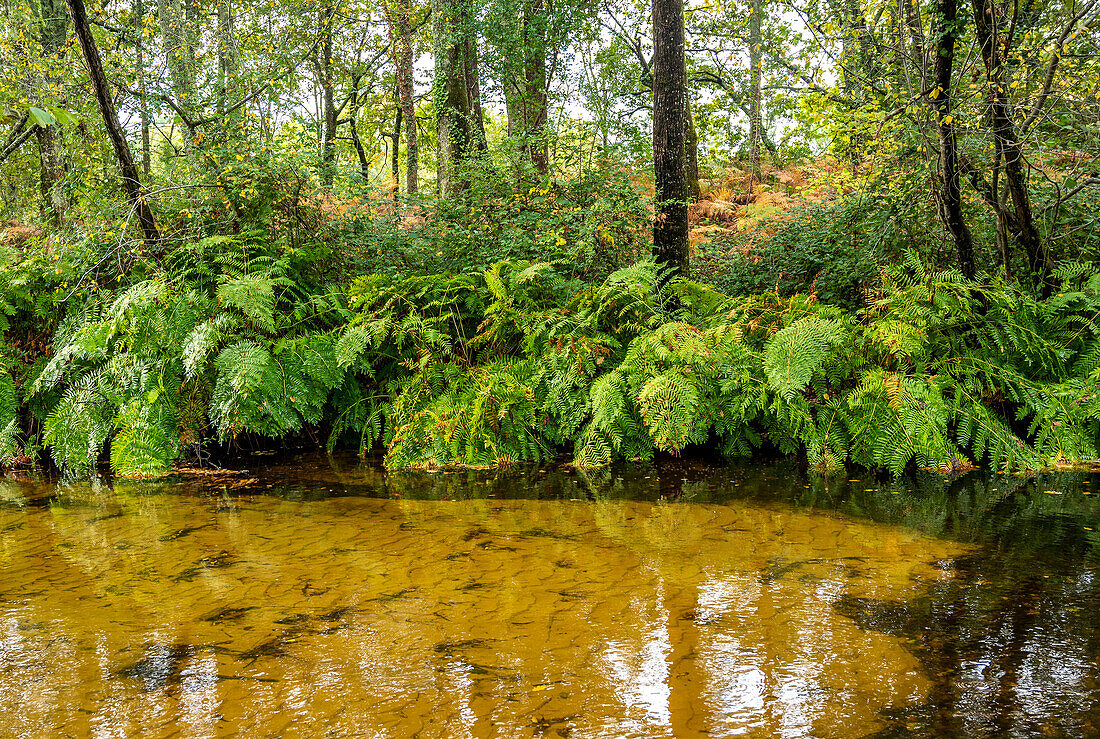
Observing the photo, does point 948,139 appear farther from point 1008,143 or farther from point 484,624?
point 484,624

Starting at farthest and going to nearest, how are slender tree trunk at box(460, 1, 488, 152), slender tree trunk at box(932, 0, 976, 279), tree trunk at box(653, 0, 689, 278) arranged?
slender tree trunk at box(460, 1, 488, 152)
tree trunk at box(653, 0, 689, 278)
slender tree trunk at box(932, 0, 976, 279)

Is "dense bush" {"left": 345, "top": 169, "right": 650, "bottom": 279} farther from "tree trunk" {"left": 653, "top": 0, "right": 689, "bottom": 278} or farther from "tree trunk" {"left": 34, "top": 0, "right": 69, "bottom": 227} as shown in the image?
"tree trunk" {"left": 34, "top": 0, "right": 69, "bottom": 227}

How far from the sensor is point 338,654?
2.61m

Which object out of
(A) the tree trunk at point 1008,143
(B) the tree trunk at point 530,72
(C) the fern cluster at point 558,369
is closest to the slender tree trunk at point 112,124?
(C) the fern cluster at point 558,369

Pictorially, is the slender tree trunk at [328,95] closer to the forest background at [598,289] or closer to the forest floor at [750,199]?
the forest background at [598,289]

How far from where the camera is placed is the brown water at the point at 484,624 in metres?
2.18

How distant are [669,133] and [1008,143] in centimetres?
329

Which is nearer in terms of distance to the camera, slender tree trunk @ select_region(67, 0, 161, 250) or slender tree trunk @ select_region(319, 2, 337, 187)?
slender tree trunk @ select_region(67, 0, 161, 250)

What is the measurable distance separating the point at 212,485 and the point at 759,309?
212 inches

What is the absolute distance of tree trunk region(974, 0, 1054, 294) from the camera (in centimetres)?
596

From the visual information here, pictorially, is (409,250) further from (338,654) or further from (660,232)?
(338,654)

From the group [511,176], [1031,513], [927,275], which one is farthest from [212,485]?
[927,275]

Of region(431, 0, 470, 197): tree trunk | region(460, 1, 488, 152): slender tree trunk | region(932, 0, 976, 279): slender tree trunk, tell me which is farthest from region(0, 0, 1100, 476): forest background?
region(460, 1, 488, 152): slender tree trunk

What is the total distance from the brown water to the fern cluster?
1278 millimetres
